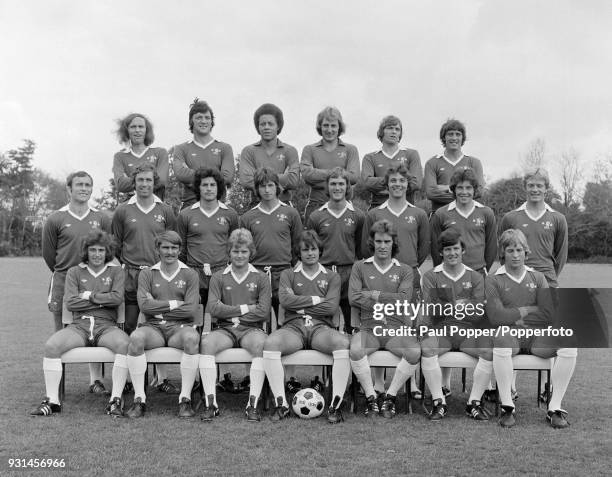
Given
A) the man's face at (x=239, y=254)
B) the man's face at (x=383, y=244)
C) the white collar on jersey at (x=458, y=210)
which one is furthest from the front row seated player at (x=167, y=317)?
the white collar on jersey at (x=458, y=210)

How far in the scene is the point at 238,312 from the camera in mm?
6082

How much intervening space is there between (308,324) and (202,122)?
2500 millimetres

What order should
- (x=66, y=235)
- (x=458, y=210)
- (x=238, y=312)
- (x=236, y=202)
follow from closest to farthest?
(x=238, y=312) → (x=458, y=210) → (x=66, y=235) → (x=236, y=202)

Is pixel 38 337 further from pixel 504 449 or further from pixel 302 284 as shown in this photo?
pixel 504 449

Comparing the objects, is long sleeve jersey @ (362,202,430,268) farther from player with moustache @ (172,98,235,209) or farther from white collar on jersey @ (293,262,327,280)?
player with moustache @ (172,98,235,209)

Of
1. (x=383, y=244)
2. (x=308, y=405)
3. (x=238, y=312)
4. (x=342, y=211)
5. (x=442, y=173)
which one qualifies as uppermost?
(x=442, y=173)

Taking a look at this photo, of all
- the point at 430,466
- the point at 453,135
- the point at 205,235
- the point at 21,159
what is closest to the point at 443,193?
the point at 453,135

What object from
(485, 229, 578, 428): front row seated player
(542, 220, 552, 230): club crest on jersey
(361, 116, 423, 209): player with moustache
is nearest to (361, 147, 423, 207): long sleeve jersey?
(361, 116, 423, 209): player with moustache

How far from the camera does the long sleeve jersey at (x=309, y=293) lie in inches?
243

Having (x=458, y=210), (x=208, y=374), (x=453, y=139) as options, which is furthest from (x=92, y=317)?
(x=453, y=139)

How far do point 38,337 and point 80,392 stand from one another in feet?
16.2

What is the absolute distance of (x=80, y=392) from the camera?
273 inches

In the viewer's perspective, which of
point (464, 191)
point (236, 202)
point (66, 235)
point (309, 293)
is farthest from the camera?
point (236, 202)

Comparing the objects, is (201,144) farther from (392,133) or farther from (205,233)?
(392,133)
